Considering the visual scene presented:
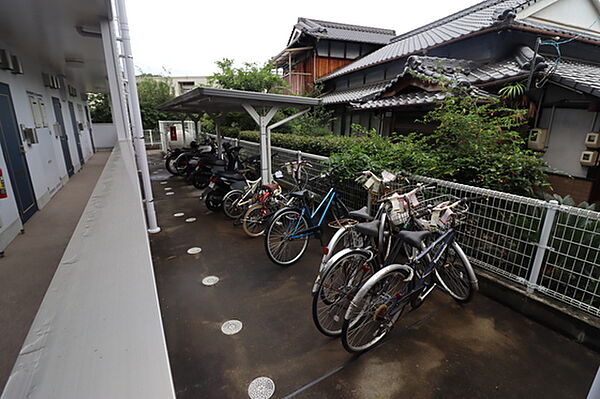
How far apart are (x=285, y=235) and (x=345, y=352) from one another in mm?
1582

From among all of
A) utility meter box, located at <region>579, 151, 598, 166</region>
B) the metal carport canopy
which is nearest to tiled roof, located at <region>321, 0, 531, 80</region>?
utility meter box, located at <region>579, 151, 598, 166</region>

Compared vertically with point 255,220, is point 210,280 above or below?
below

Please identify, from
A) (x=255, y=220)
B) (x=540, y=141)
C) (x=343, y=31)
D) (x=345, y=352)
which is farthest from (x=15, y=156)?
(x=343, y=31)

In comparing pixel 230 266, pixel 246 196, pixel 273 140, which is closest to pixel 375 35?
pixel 273 140

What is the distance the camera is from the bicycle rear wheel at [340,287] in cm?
240

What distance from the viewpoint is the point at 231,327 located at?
2512mm

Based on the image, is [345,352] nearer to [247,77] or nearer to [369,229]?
[369,229]

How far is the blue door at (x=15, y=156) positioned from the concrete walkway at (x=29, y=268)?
0.32 meters

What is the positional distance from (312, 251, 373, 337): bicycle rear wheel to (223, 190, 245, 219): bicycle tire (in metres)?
2.78

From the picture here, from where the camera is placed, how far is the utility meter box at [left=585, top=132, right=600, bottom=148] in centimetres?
414

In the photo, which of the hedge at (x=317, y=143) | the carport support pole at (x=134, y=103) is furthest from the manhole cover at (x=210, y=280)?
the hedge at (x=317, y=143)

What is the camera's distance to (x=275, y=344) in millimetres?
2326

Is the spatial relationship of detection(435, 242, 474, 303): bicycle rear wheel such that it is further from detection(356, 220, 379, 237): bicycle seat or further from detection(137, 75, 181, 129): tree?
detection(137, 75, 181, 129): tree

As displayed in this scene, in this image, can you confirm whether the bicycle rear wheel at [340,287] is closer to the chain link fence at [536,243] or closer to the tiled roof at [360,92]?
the chain link fence at [536,243]
